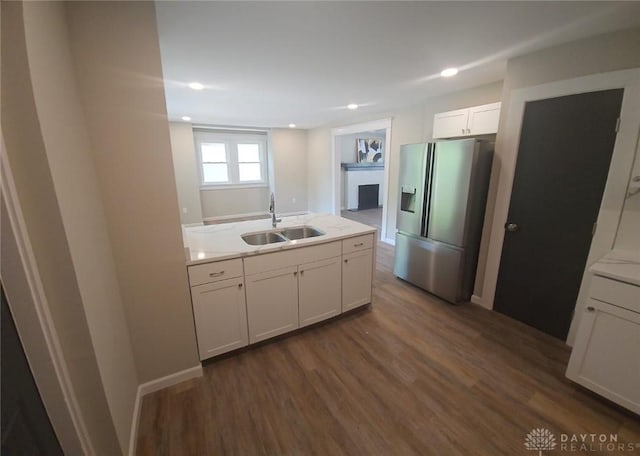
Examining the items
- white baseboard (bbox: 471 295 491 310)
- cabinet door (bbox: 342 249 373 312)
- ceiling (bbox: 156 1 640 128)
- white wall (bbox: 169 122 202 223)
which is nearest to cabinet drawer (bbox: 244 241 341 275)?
cabinet door (bbox: 342 249 373 312)

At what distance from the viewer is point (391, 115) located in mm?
4363

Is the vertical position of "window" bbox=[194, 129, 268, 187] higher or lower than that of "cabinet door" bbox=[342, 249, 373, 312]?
higher

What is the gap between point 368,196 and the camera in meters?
8.11

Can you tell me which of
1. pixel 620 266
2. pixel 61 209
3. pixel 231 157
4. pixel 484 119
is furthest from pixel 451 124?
pixel 231 157

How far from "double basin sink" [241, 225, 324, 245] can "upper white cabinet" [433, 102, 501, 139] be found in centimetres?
217

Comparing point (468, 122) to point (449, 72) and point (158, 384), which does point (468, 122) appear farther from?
point (158, 384)

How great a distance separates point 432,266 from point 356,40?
2.31 meters

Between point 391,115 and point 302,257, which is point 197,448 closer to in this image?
point 302,257

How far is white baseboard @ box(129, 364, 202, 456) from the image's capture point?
1.49m

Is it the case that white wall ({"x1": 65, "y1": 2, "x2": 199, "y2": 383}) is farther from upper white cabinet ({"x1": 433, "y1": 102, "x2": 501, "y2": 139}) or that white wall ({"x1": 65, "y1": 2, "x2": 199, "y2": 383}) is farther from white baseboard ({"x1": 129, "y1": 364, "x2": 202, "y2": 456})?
upper white cabinet ({"x1": 433, "y1": 102, "x2": 501, "y2": 139})

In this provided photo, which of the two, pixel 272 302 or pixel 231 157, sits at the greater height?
pixel 231 157

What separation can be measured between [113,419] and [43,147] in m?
1.20

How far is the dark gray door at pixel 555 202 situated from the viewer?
1887 mm

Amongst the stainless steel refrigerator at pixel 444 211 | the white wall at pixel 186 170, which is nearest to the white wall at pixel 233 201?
the white wall at pixel 186 170
